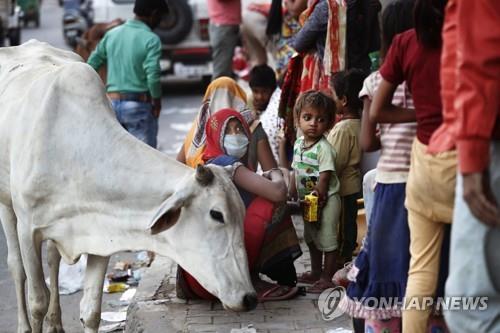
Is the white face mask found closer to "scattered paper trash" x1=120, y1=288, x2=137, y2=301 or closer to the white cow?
the white cow

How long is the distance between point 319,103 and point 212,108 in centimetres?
72

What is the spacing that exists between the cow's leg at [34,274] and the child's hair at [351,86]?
75.8 inches

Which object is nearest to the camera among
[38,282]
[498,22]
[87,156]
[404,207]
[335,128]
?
[498,22]

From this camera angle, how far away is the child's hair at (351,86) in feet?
20.3

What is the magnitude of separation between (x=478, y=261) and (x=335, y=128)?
106 inches

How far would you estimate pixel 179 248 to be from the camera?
4984mm

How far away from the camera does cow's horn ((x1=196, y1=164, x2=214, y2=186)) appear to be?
4836 mm

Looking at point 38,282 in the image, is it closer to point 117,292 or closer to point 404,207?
point 117,292

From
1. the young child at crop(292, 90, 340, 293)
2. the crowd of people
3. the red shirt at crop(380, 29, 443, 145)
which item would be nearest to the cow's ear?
the crowd of people

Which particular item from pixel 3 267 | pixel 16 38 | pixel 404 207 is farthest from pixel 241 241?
pixel 16 38

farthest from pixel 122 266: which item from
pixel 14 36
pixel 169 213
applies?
pixel 14 36

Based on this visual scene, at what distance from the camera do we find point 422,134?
4293 millimetres

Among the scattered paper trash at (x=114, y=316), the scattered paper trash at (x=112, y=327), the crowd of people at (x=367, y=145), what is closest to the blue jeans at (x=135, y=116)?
the crowd of people at (x=367, y=145)

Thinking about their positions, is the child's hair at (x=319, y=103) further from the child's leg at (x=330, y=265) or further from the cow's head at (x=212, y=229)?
the cow's head at (x=212, y=229)
